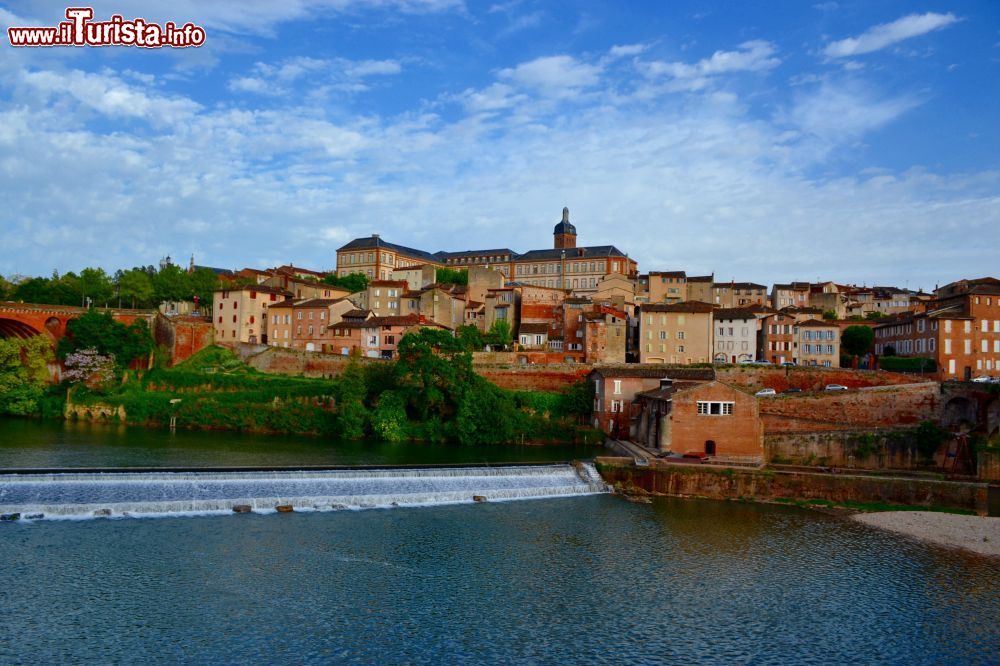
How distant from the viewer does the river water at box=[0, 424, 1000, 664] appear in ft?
45.3

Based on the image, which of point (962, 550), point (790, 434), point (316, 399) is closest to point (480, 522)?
point (962, 550)

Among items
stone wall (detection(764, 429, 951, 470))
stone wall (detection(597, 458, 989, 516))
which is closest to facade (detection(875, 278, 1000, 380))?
stone wall (detection(764, 429, 951, 470))

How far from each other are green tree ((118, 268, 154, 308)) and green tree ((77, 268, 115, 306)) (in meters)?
1.60

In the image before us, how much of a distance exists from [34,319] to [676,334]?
46.2 metres

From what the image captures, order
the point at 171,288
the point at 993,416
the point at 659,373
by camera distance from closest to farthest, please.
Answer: the point at 993,416 → the point at 659,373 → the point at 171,288

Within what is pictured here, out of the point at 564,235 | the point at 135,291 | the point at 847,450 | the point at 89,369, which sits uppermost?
the point at 564,235

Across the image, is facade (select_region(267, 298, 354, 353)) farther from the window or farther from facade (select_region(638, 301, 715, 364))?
the window

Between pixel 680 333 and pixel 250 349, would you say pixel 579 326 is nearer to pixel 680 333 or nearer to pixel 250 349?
pixel 680 333

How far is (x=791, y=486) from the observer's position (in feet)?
90.1

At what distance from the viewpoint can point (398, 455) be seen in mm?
34375

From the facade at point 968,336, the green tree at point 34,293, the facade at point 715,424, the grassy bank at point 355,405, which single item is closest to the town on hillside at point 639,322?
the facade at point 968,336

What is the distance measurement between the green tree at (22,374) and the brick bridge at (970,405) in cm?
5450

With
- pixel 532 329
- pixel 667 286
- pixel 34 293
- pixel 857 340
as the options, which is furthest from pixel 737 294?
pixel 34 293

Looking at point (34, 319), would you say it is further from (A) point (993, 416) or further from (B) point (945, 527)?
(A) point (993, 416)
